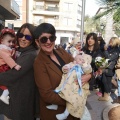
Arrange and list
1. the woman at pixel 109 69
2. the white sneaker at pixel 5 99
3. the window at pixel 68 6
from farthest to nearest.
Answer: the window at pixel 68 6 → the woman at pixel 109 69 → the white sneaker at pixel 5 99

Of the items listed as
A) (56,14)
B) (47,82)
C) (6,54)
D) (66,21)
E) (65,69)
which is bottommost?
(47,82)

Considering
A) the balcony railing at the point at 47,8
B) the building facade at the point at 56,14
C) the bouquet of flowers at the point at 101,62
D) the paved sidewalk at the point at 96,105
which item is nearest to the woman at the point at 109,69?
the paved sidewalk at the point at 96,105

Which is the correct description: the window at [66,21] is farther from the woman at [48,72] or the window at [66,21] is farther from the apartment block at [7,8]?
the woman at [48,72]

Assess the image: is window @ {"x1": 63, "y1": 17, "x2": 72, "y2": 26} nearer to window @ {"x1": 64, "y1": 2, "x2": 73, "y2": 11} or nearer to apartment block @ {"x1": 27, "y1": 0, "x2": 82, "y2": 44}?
apartment block @ {"x1": 27, "y1": 0, "x2": 82, "y2": 44}

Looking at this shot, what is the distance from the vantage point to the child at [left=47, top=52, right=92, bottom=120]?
2068 mm

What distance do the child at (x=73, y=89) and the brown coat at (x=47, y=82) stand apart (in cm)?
5

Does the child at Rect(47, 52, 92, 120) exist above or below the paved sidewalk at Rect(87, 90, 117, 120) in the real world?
above

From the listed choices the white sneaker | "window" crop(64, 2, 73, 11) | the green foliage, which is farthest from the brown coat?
"window" crop(64, 2, 73, 11)

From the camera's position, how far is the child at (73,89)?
81.4 inches

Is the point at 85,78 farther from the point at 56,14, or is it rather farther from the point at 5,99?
the point at 56,14

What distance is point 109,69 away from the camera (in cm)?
657

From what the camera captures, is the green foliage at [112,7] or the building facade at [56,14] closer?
the green foliage at [112,7]

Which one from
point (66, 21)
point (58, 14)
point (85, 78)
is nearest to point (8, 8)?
point (85, 78)

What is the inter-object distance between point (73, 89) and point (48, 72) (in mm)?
266
